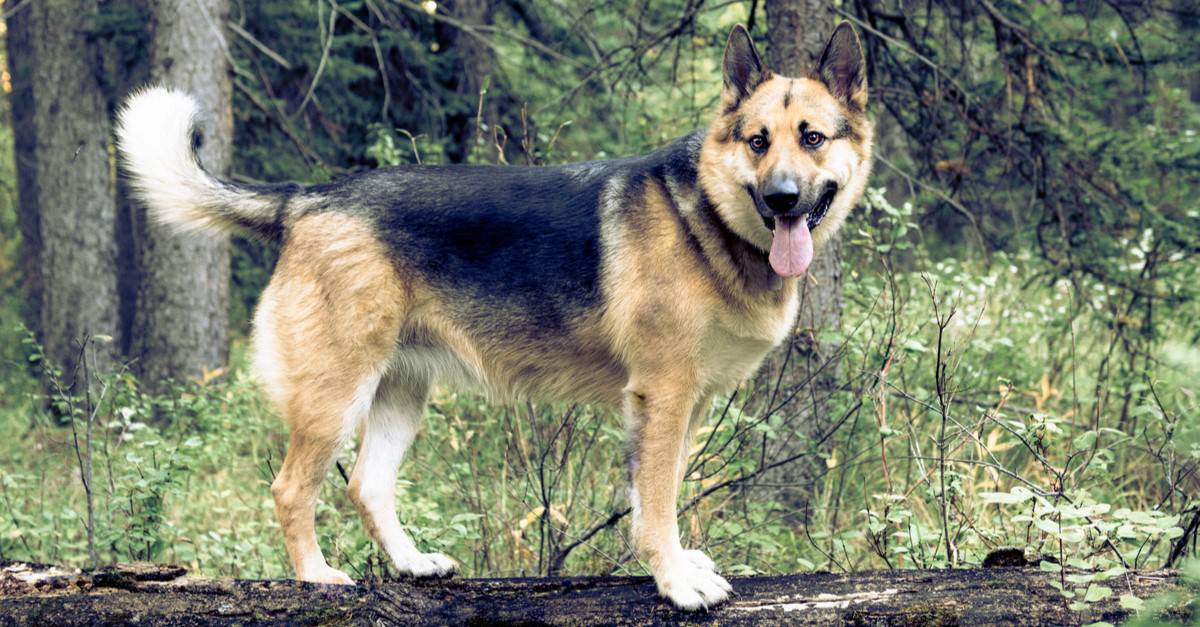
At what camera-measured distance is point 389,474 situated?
450cm

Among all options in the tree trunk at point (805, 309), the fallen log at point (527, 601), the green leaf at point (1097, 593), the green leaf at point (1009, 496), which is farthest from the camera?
the tree trunk at point (805, 309)

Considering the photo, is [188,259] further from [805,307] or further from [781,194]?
[781,194]

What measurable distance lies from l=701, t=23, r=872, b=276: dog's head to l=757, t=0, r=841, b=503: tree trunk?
137cm

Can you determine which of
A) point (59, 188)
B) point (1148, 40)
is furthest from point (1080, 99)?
point (59, 188)

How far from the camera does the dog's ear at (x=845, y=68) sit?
405 cm

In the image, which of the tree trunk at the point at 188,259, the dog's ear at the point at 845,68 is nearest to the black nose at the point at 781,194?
the dog's ear at the point at 845,68

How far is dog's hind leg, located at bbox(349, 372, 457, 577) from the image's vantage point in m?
4.34

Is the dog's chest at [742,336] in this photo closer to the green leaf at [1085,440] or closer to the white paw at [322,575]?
the green leaf at [1085,440]

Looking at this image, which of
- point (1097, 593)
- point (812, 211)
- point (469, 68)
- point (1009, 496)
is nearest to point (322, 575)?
point (812, 211)

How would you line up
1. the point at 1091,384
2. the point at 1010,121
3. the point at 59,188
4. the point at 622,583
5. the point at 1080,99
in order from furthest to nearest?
the point at 59,188
the point at 1091,384
the point at 1080,99
the point at 1010,121
the point at 622,583

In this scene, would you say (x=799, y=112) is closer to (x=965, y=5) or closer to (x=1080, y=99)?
(x=965, y=5)

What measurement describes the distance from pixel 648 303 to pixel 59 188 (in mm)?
8200

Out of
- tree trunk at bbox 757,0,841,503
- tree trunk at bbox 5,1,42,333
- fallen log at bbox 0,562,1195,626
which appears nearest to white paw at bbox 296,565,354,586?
fallen log at bbox 0,562,1195,626

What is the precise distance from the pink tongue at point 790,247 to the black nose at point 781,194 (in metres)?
0.09
